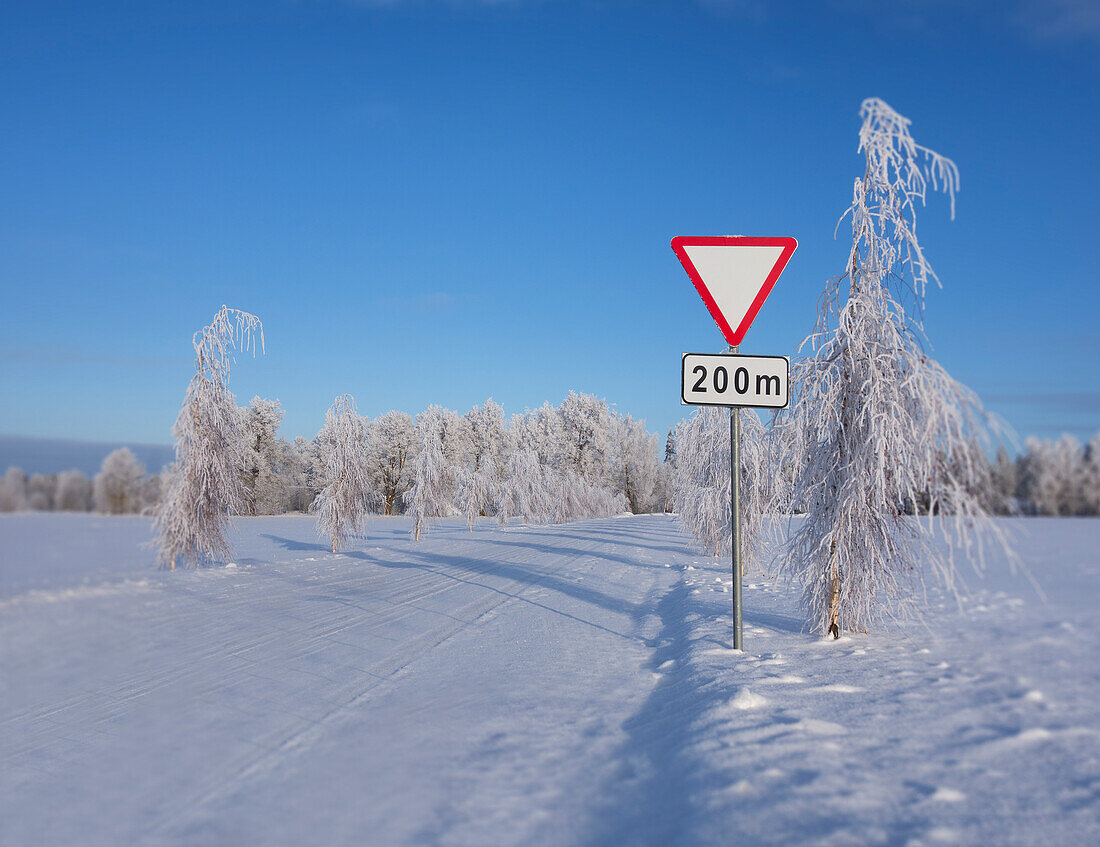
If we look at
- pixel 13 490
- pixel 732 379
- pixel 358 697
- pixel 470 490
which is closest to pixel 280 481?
pixel 358 697

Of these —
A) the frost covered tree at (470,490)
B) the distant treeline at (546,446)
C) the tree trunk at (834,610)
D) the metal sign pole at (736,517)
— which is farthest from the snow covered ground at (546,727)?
the distant treeline at (546,446)

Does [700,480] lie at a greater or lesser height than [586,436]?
lesser

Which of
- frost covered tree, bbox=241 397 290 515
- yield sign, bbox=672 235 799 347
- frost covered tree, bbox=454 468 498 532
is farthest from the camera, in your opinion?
frost covered tree, bbox=454 468 498 532

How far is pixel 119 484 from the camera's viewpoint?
4.43 m

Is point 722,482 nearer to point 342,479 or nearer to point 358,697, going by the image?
point 358,697

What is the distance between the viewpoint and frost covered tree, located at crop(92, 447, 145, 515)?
4246 mm

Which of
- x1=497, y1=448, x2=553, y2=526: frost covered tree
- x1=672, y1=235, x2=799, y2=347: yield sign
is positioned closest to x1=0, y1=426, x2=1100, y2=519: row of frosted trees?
x1=672, y1=235, x2=799, y2=347: yield sign

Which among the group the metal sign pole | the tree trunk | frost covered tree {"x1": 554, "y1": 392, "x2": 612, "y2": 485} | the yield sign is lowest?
the tree trunk

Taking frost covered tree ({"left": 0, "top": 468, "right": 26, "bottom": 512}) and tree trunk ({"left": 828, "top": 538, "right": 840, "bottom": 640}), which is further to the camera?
tree trunk ({"left": 828, "top": 538, "right": 840, "bottom": 640})

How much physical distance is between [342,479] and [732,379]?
17843mm

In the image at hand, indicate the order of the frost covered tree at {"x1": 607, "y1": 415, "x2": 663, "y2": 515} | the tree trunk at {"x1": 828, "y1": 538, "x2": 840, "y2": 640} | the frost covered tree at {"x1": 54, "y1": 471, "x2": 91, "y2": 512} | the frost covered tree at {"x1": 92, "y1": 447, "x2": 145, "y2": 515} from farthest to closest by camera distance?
the frost covered tree at {"x1": 607, "y1": 415, "x2": 663, "y2": 515} < the tree trunk at {"x1": 828, "y1": 538, "x2": 840, "y2": 640} < the frost covered tree at {"x1": 92, "y1": 447, "x2": 145, "y2": 515} < the frost covered tree at {"x1": 54, "y1": 471, "x2": 91, "y2": 512}

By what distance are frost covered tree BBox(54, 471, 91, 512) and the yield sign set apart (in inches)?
170

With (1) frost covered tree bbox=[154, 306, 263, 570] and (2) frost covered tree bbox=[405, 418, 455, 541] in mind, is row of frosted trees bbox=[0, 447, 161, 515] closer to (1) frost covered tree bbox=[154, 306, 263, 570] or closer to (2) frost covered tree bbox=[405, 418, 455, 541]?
(1) frost covered tree bbox=[154, 306, 263, 570]

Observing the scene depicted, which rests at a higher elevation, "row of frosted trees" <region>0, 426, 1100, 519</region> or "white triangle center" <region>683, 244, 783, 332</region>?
"white triangle center" <region>683, 244, 783, 332</region>
